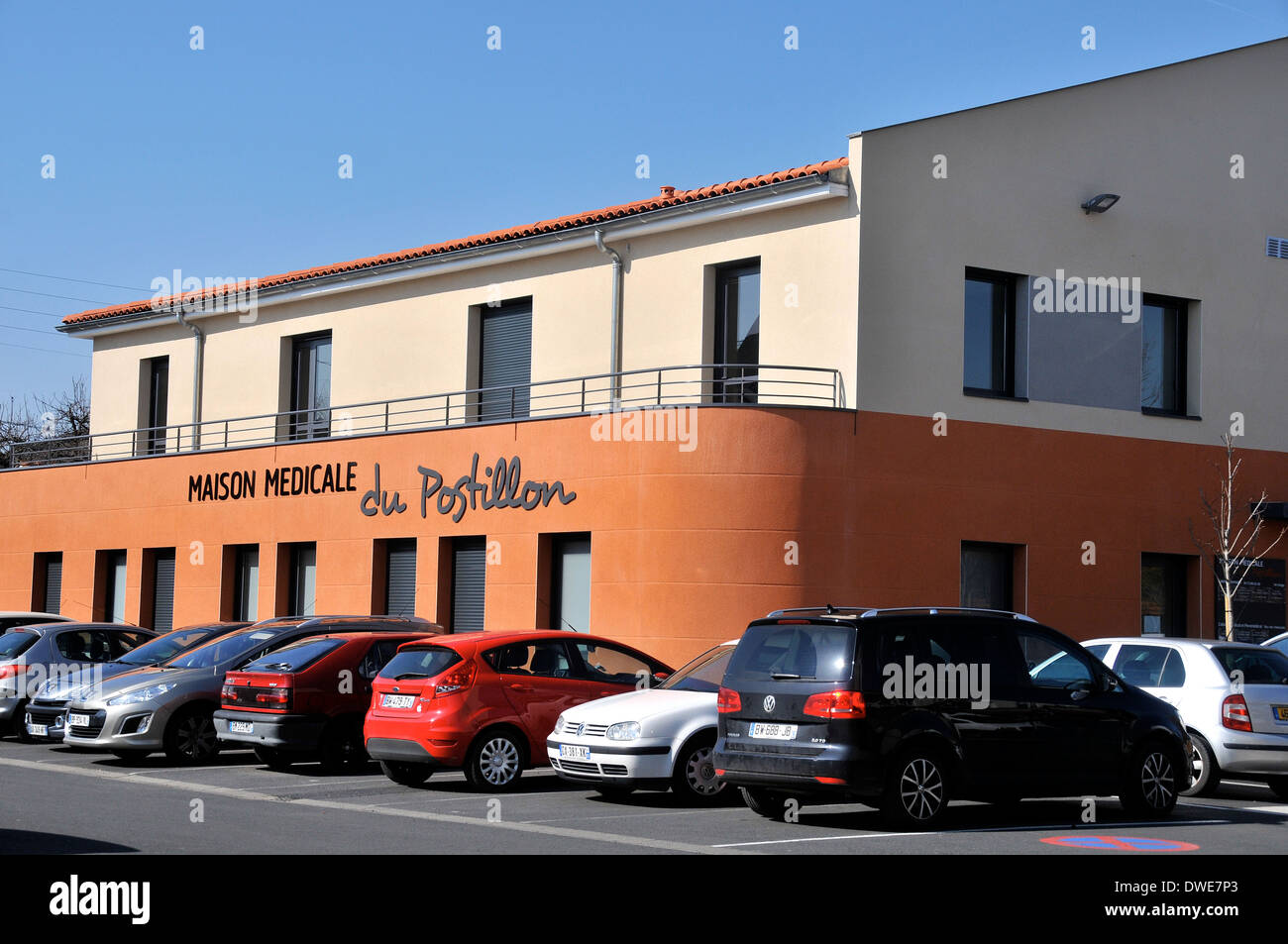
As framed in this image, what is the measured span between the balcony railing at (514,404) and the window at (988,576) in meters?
3.14

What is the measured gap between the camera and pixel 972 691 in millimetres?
12375

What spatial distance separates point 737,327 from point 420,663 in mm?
9685

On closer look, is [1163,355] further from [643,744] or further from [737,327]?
[643,744]

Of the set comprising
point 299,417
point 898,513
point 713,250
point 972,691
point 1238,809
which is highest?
point 713,250

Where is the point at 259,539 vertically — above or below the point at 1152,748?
above

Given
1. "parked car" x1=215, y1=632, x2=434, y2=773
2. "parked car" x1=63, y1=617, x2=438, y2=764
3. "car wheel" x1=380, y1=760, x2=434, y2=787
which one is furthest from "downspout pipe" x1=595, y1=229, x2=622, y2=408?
"car wheel" x1=380, y1=760, x2=434, y2=787

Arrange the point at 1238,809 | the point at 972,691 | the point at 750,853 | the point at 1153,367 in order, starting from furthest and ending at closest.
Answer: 1. the point at 1153,367
2. the point at 1238,809
3. the point at 972,691
4. the point at 750,853

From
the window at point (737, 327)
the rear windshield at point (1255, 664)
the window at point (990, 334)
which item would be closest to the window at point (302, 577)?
the window at point (737, 327)

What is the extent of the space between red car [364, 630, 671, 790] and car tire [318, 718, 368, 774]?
1018 millimetres

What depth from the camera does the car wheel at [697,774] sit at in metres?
13.8

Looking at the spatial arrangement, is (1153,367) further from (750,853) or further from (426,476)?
(750,853)

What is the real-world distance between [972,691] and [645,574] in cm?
928

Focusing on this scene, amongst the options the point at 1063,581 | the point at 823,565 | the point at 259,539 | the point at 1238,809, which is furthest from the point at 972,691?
the point at 259,539

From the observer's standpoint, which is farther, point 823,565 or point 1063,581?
point 1063,581
